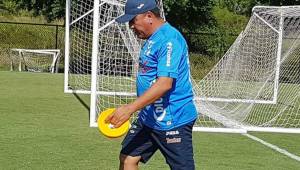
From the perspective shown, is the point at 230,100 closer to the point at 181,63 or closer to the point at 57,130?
the point at 57,130

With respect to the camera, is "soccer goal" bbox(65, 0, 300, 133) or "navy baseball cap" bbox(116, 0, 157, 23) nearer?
"navy baseball cap" bbox(116, 0, 157, 23)

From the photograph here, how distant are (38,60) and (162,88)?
63.1ft

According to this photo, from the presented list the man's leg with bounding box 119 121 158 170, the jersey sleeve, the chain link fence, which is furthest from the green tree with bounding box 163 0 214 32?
the jersey sleeve

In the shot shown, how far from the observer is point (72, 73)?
1825cm

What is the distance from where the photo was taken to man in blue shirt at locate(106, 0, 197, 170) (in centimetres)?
385

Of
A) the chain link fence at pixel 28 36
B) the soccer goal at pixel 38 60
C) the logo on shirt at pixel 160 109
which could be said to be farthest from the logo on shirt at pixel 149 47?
the chain link fence at pixel 28 36

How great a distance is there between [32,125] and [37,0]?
A: 17638 mm

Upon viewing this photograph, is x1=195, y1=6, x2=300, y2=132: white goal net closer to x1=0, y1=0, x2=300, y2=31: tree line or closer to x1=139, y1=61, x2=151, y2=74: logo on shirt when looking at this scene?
x1=139, y1=61, x2=151, y2=74: logo on shirt

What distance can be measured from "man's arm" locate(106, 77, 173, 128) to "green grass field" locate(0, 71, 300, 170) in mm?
2992

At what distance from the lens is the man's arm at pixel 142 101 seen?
3.75 meters

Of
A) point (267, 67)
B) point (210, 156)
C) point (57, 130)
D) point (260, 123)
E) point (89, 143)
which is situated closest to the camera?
point (210, 156)

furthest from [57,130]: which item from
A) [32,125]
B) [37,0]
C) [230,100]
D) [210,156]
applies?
[37,0]

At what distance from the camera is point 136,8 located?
155 inches

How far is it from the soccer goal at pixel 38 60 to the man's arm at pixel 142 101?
59.0 ft
